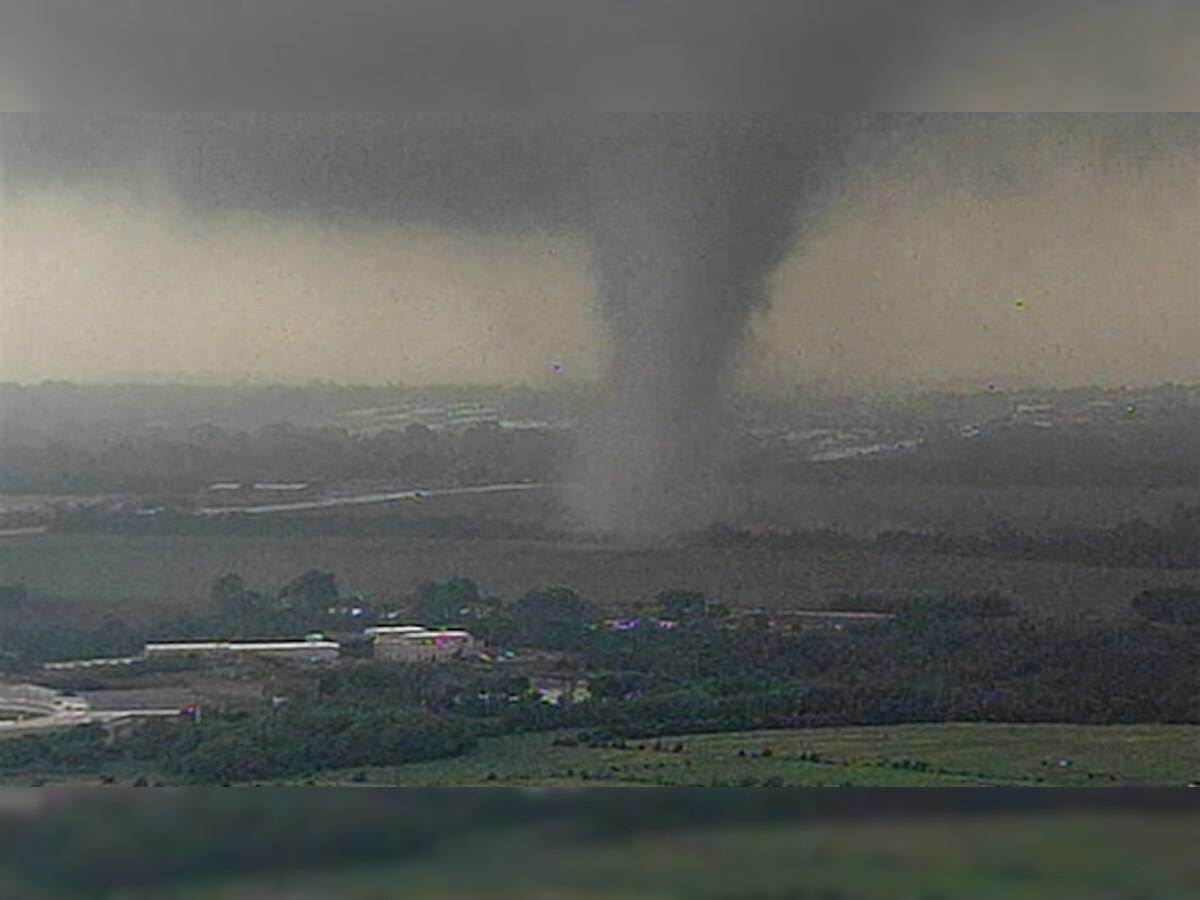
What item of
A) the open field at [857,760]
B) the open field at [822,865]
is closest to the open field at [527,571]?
the open field at [857,760]

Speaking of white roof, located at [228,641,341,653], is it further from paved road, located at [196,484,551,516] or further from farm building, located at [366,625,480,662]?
paved road, located at [196,484,551,516]

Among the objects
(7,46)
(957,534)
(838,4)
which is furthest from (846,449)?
(7,46)

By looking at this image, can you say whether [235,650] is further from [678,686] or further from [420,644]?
[678,686]

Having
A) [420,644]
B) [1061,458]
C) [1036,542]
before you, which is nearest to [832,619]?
[1036,542]

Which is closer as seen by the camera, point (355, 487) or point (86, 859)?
point (86, 859)

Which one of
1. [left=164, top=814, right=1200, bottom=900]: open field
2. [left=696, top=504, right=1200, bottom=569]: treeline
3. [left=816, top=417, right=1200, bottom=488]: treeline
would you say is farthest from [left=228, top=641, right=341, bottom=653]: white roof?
[left=816, top=417, right=1200, bottom=488]: treeline

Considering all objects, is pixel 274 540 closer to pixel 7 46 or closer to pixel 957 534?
pixel 7 46

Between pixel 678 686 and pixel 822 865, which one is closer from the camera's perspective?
pixel 822 865

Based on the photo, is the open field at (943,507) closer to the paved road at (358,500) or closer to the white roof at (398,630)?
the paved road at (358,500)
